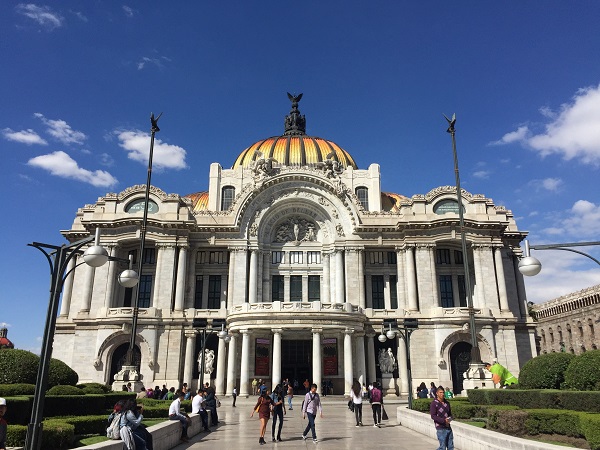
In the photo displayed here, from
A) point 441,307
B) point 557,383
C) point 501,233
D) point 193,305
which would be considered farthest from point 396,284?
point 557,383

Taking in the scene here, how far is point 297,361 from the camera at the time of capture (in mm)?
45406

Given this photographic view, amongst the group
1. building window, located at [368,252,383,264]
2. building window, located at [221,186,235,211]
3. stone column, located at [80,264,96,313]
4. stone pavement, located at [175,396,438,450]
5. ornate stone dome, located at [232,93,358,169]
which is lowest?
stone pavement, located at [175,396,438,450]

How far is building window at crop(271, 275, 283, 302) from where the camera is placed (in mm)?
50781

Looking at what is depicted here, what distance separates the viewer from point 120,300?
161ft

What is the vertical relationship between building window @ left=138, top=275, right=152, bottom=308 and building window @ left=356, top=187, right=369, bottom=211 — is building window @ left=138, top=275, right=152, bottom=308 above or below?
below

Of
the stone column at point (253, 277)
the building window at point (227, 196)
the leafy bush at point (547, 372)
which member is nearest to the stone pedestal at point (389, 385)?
the stone column at point (253, 277)

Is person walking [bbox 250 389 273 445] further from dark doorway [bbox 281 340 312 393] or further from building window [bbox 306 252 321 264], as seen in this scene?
building window [bbox 306 252 321 264]

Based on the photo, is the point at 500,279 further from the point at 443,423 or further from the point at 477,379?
the point at 443,423

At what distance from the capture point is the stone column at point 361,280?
48.3m

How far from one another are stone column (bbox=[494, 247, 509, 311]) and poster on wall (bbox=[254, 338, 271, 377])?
22.8m

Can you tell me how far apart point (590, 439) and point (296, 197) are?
4075cm

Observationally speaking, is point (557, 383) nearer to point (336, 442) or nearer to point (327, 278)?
point (336, 442)

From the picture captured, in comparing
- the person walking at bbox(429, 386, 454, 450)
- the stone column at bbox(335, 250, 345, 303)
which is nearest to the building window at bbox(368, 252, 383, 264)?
the stone column at bbox(335, 250, 345, 303)

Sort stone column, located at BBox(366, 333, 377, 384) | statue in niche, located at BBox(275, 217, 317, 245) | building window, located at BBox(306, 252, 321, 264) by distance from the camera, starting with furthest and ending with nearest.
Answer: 1. statue in niche, located at BBox(275, 217, 317, 245)
2. building window, located at BBox(306, 252, 321, 264)
3. stone column, located at BBox(366, 333, 377, 384)
